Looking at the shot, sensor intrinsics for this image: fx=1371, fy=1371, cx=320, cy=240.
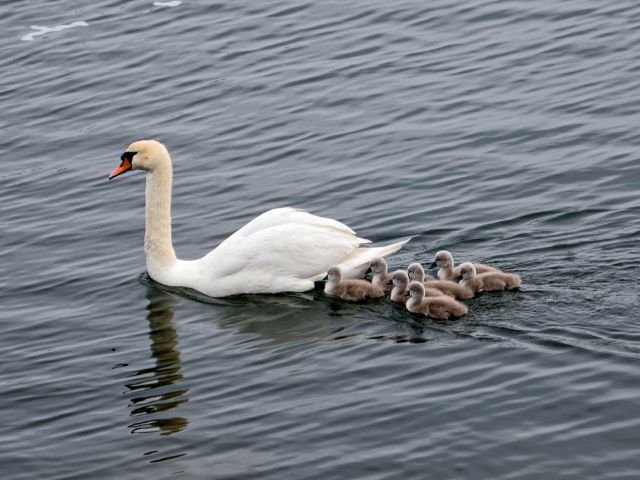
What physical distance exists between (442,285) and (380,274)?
0.85 meters

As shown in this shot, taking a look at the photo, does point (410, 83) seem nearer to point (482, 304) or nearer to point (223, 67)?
point (223, 67)

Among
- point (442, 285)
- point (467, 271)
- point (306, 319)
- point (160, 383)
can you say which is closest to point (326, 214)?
point (306, 319)

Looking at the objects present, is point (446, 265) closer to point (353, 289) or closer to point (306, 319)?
point (353, 289)

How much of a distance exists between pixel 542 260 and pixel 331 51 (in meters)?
9.69

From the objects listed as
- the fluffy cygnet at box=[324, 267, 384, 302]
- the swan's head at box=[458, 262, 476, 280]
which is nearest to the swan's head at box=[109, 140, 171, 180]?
the fluffy cygnet at box=[324, 267, 384, 302]

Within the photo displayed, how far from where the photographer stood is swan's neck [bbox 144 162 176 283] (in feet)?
48.2

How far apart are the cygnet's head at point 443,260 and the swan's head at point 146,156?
10.8 feet

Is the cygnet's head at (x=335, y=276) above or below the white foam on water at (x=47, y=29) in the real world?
below

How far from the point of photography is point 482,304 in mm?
12680

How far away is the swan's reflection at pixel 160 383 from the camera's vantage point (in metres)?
11.4

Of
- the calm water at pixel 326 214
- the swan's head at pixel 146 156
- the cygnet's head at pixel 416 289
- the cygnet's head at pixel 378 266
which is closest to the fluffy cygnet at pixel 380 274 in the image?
the cygnet's head at pixel 378 266

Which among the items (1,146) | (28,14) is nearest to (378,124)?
(1,146)

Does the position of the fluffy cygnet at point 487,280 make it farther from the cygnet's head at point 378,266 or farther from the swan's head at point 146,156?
the swan's head at point 146,156

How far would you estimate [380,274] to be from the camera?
13578mm
